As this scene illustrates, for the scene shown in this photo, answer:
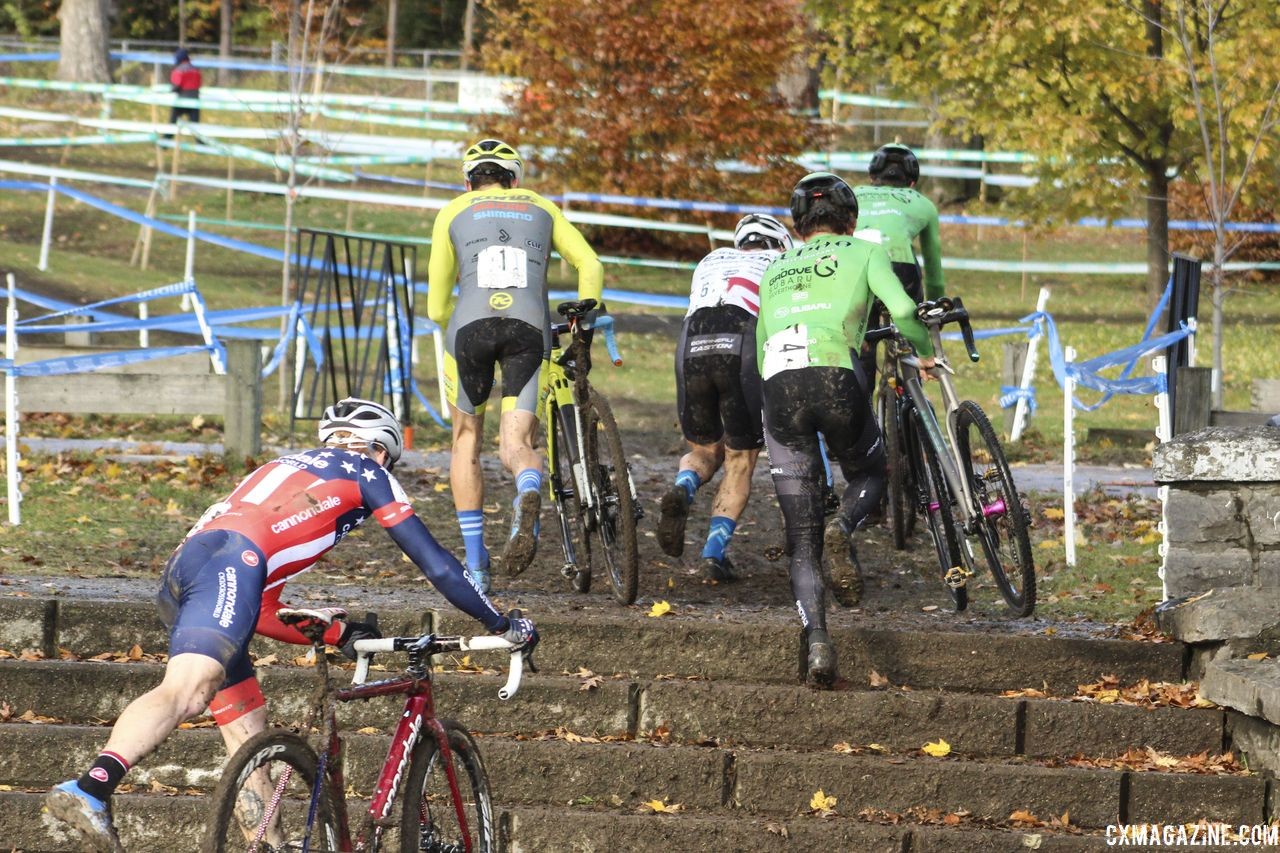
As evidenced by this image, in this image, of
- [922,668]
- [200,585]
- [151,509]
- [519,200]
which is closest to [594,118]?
[151,509]

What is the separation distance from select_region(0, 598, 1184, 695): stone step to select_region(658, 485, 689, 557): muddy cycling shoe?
Answer: 3.97 ft

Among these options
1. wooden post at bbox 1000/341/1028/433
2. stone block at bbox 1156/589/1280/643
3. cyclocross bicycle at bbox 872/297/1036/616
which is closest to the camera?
stone block at bbox 1156/589/1280/643

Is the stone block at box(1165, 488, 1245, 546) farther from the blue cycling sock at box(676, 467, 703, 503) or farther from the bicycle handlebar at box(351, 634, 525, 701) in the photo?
the bicycle handlebar at box(351, 634, 525, 701)

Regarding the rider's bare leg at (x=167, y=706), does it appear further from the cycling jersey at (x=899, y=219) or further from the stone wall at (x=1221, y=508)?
the cycling jersey at (x=899, y=219)

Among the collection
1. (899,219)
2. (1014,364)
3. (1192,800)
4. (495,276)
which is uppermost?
(899,219)

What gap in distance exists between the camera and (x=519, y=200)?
836cm

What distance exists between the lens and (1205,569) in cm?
775

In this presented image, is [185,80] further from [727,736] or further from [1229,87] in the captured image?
[727,736]

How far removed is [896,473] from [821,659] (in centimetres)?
263

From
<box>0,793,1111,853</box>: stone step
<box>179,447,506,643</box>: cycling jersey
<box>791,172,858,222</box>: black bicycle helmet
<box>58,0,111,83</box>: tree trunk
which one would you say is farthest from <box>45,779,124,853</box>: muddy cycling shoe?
<box>58,0,111,83</box>: tree trunk

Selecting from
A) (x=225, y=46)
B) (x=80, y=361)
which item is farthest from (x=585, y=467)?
(x=225, y=46)

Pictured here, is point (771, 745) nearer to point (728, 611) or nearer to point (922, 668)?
point (922, 668)

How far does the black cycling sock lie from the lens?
15.5 ft

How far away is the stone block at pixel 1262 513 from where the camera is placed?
763 cm
